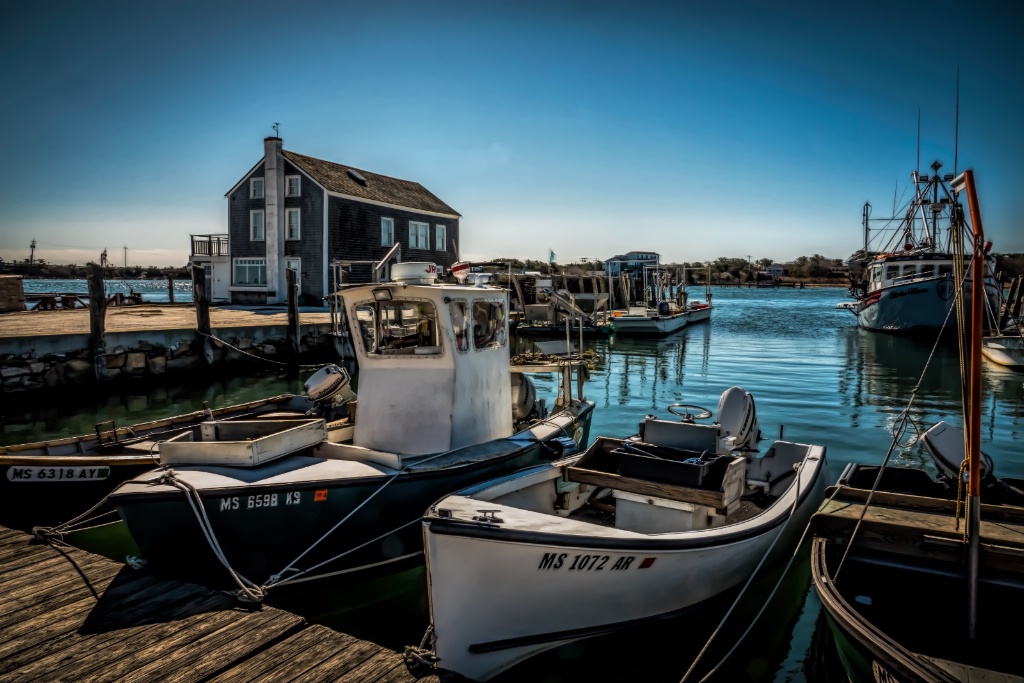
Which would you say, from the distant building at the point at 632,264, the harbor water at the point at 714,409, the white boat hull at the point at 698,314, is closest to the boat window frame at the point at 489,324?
the harbor water at the point at 714,409

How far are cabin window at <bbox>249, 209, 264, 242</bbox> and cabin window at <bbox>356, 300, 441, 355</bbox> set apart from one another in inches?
1122

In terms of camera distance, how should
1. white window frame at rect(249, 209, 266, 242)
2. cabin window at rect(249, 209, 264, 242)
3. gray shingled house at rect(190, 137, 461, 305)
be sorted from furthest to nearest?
cabin window at rect(249, 209, 264, 242) < white window frame at rect(249, 209, 266, 242) < gray shingled house at rect(190, 137, 461, 305)

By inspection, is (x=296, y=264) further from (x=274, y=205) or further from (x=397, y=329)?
(x=397, y=329)

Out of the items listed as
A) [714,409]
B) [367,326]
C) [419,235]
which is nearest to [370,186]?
[419,235]

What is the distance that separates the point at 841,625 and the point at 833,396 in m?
16.7

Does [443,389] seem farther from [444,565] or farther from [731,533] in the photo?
[731,533]

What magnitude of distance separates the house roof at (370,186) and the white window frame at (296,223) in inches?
82.3

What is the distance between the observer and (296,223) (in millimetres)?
33219

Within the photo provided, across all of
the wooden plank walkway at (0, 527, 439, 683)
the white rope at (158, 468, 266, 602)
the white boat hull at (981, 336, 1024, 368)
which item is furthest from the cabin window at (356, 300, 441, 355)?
the white boat hull at (981, 336, 1024, 368)

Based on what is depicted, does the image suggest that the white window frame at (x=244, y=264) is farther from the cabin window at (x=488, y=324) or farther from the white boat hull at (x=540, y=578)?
the white boat hull at (x=540, y=578)

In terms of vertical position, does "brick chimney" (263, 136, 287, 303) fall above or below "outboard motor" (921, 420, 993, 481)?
above

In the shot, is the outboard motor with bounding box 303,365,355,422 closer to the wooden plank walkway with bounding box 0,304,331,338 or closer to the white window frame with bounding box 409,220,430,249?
the wooden plank walkway with bounding box 0,304,331,338

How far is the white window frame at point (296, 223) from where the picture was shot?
33.1m

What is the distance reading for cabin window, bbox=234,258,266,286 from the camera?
112 feet
